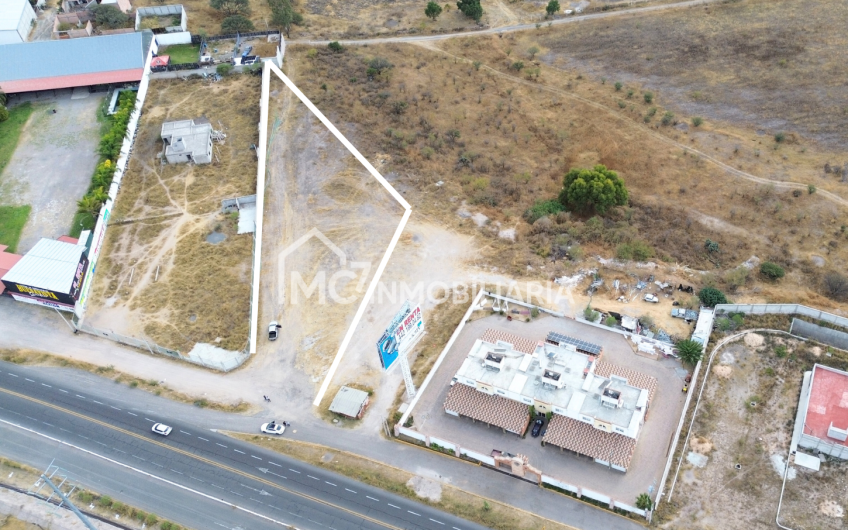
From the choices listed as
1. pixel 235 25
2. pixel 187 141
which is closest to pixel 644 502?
pixel 187 141

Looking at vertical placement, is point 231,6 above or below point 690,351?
above

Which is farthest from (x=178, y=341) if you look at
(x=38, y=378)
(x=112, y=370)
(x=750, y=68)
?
(x=750, y=68)

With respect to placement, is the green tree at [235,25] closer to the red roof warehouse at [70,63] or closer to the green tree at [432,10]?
the red roof warehouse at [70,63]

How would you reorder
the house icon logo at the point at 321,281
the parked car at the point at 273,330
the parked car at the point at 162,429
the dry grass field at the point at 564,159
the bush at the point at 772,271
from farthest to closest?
the dry grass field at the point at 564,159
the house icon logo at the point at 321,281
the bush at the point at 772,271
the parked car at the point at 273,330
the parked car at the point at 162,429

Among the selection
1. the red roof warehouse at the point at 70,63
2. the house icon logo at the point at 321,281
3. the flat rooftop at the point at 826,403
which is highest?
the red roof warehouse at the point at 70,63

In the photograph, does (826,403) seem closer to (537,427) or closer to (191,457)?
(537,427)

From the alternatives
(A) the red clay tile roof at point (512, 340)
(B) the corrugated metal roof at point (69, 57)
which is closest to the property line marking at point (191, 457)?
(A) the red clay tile roof at point (512, 340)

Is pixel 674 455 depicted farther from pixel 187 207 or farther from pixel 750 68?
pixel 750 68
